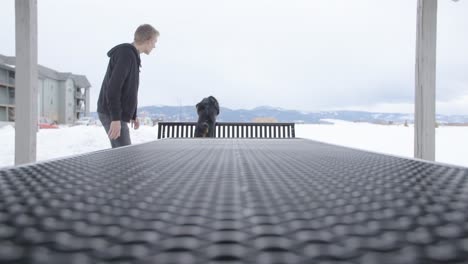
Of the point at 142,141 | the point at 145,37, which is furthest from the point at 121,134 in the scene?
the point at 142,141

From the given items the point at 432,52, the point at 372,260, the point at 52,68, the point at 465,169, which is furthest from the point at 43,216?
the point at 52,68

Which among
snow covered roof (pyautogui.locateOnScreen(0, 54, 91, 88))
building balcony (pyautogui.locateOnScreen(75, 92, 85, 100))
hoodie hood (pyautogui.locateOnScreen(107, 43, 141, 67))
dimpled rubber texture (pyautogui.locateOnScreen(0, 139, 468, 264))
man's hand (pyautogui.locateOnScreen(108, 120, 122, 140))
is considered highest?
snow covered roof (pyautogui.locateOnScreen(0, 54, 91, 88))

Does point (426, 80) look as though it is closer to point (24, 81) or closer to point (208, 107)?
point (208, 107)

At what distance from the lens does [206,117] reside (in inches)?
129

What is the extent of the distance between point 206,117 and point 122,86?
137 centimetres

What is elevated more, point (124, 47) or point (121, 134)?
point (124, 47)

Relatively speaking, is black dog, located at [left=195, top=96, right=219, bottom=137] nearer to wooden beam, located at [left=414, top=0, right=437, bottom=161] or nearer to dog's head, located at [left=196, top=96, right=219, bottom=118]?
dog's head, located at [left=196, top=96, right=219, bottom=118]

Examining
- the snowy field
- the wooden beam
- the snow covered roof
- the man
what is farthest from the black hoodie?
the snow covered roof

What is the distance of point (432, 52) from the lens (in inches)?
83.3

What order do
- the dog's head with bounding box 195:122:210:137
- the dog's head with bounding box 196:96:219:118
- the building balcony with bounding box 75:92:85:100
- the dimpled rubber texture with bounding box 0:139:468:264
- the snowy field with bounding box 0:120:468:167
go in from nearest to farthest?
1. the dimpled rubber texture with bounding box 0:139:468:264
2. the dog's head with bounding box 195:122:210:137
3. the dog's head with bounding box 196:96:219:118
4. the snowy field with bounding box 0:120:468:167
5. the building balcony with bounding box 75:92:85:100

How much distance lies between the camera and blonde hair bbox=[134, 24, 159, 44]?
2.11 metres

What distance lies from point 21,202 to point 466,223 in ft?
1.19

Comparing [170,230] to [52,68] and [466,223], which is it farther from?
[52,68]

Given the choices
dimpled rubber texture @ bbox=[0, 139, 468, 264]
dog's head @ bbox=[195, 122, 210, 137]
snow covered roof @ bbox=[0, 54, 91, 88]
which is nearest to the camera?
dimpled rubber texture @ bbox=[0, 139, 468, 264]
